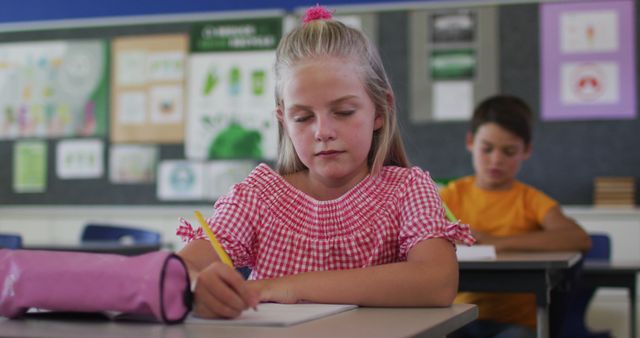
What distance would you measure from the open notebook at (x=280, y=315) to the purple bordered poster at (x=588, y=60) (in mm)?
3768

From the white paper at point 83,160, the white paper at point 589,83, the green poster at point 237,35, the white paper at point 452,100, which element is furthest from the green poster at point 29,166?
the white paper at point 589,83

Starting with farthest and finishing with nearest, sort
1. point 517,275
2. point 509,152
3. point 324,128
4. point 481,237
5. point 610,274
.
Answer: point 610,274 → point 509,152 → point 481,237 → point 517,275 → point 324,128

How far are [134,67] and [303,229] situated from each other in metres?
4.01

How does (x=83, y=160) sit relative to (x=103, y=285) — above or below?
above

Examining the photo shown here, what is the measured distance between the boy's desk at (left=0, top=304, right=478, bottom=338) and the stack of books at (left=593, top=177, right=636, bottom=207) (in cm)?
366

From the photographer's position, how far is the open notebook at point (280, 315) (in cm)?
102

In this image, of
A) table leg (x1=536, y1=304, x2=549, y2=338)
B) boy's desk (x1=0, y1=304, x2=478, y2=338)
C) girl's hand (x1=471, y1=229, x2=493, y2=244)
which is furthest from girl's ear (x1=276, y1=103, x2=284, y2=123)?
girl's hand (x1=471, y1=229, x2=493, y2=244)

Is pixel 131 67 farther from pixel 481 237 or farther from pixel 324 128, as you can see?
pixel 324 128

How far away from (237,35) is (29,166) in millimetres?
1501

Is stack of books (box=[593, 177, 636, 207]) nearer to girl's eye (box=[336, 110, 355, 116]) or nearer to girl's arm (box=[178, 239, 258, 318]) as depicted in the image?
girl's eye (box=[336, 110, 355, 116])

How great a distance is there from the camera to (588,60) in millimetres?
4762

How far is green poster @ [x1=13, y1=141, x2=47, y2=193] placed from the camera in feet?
18.2

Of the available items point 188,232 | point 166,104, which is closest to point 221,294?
point 188,232

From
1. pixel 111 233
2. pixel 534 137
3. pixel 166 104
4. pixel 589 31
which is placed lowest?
pixel 111 233
